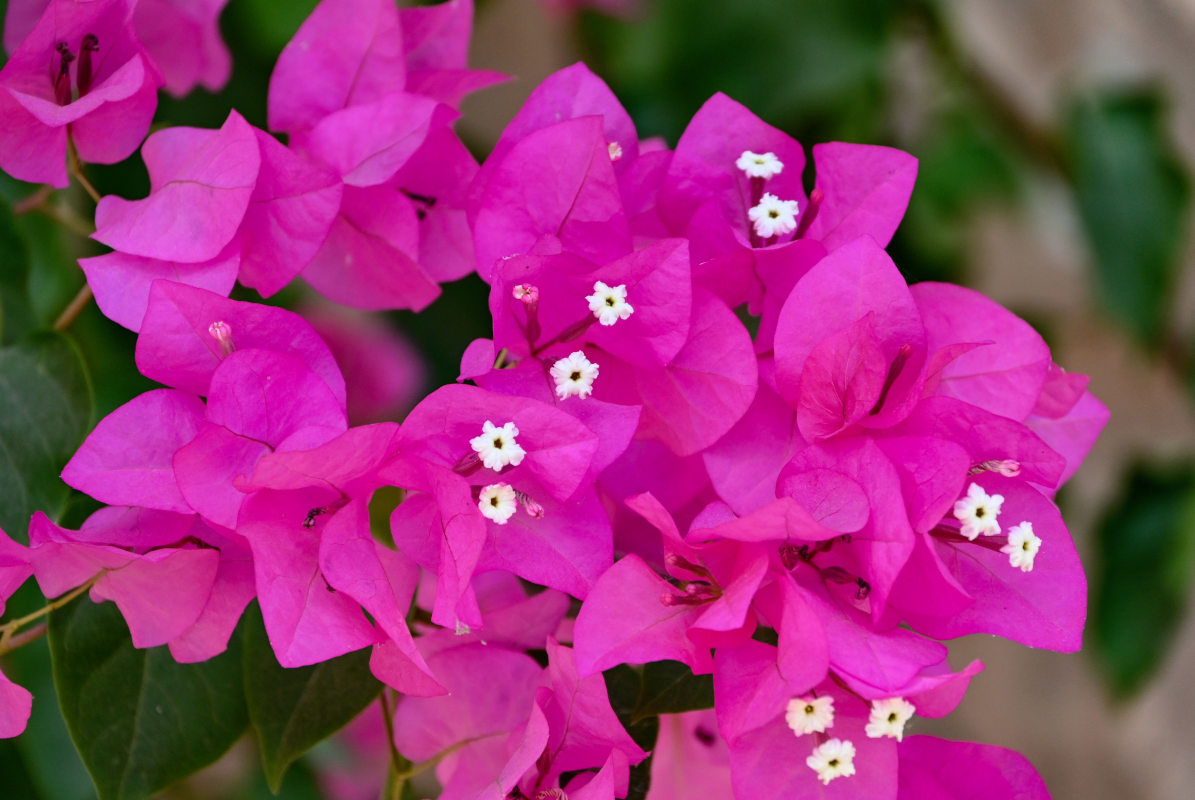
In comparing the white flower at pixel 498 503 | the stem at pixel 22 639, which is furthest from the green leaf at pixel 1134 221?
the stem at pixel 22 639

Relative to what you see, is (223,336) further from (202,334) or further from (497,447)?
(497,447)

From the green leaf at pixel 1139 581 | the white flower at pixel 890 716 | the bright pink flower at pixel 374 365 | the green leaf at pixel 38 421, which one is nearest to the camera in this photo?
the white flower at pixel 890 716

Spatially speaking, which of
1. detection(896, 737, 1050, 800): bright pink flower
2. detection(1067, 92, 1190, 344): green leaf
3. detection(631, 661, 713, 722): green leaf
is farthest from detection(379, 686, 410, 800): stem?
detection(1067, 92, 1190, 344): green leaf

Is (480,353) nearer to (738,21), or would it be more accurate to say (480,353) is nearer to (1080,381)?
(1080,381)

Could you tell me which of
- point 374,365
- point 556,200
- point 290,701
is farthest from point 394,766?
point 374,365

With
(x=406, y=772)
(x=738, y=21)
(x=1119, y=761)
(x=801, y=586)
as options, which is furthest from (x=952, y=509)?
(x=1119, y=761)

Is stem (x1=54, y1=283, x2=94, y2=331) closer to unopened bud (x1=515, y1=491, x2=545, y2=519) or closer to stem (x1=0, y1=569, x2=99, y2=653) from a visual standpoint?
stem (x1=0, y1=569, x2=99, y2=653)

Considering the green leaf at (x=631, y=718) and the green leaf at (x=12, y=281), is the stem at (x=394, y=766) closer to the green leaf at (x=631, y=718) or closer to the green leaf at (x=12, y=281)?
the green leaf at (x=631, y=718)
